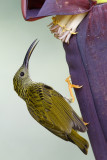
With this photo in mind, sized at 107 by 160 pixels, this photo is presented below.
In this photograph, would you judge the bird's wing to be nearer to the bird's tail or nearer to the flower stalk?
the bird's tail

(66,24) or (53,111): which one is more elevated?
(66,24)

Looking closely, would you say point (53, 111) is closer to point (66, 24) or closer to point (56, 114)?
point (56, 114)

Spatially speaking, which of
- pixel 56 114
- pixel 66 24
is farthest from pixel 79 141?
pixel 66 24

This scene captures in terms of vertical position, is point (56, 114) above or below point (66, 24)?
below

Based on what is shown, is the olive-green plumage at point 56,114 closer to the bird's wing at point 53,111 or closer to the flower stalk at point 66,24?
the bird's wing at point 53,111

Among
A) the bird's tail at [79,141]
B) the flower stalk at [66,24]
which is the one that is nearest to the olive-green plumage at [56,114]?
the bird's tail at [79,141]

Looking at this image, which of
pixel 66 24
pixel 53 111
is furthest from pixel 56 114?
pixel 66 24

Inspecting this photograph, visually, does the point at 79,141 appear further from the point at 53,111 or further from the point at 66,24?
the point at 66,24

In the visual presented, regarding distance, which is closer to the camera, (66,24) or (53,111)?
(66,24)
